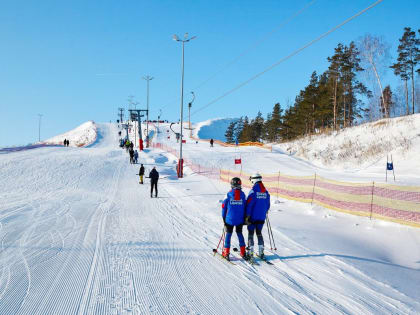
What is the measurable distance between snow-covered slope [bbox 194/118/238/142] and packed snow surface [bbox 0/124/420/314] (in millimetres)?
140810

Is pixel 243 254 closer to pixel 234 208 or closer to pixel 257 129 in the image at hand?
pixel 234 208

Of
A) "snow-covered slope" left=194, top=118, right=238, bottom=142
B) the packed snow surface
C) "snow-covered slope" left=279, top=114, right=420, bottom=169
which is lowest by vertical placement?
the packed snow surface

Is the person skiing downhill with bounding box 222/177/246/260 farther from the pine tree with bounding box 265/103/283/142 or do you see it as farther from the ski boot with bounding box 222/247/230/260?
the pine tree with bounding box 265/103/283/142

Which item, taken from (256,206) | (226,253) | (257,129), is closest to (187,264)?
(226,253)

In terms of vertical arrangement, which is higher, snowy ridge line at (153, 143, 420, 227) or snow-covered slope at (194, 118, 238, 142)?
snow-covered slope at (194, 118, 238, 142)

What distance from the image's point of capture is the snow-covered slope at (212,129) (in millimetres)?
158300

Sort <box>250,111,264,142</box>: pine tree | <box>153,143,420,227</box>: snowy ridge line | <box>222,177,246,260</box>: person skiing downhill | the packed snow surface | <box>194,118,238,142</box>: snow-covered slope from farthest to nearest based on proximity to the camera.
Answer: <box>194,118,238,142</box>: snow-covered slope, <box>250,111,264,142</box>: pine tree, <box>153,143,420,227</box>: snowy ridge line, <box>222,177,246,260</box>: person skiing downhill, the packed snow surface

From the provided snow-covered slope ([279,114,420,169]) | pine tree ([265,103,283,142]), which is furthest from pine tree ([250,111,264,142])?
snow-covered slope ([279,114,420,169])

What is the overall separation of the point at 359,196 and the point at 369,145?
25.4m

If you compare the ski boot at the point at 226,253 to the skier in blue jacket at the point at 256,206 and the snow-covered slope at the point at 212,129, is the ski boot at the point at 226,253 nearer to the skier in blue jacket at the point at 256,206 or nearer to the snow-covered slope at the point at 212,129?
the skier in blue jacket at the point at 256,206

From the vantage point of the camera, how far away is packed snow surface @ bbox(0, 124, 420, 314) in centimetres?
455

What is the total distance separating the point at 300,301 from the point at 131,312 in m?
2.63

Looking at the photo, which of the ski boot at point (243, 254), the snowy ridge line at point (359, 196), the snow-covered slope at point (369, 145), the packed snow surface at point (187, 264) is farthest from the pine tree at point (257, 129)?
the ski boot at point (243, 254)

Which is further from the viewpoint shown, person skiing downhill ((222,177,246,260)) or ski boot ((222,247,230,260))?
ski boot ((222,247,230,260))
